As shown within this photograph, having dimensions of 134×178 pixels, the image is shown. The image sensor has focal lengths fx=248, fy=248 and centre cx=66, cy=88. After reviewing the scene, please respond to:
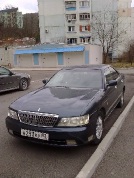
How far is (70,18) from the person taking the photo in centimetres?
5641

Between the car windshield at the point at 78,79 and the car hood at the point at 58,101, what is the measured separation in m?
0.33

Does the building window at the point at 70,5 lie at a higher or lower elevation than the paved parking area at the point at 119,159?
higher

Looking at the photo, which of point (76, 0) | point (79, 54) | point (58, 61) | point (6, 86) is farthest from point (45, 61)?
point (6, 86)

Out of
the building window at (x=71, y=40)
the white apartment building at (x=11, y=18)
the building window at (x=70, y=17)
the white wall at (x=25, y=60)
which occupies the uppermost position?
the white apartment building at (x=11, y=18)

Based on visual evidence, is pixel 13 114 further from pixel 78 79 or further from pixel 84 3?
pixel 84 3

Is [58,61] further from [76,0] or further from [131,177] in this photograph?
[131,177]

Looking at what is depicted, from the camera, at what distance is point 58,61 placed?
38.4 metres

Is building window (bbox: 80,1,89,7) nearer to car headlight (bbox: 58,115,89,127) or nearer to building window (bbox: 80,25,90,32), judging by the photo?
building window (bbox: 80,25,90,32)

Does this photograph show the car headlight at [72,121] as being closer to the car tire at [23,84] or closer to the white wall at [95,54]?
the car tire at [23,84]

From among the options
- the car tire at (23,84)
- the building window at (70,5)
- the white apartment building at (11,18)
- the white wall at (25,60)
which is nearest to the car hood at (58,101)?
the car tire at (23,84)

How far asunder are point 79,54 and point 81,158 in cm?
3370

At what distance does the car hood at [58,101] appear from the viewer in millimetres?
4211

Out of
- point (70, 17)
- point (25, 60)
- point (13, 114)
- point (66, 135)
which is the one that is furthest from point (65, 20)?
point (66, 135)

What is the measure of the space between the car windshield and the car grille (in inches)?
65.1
